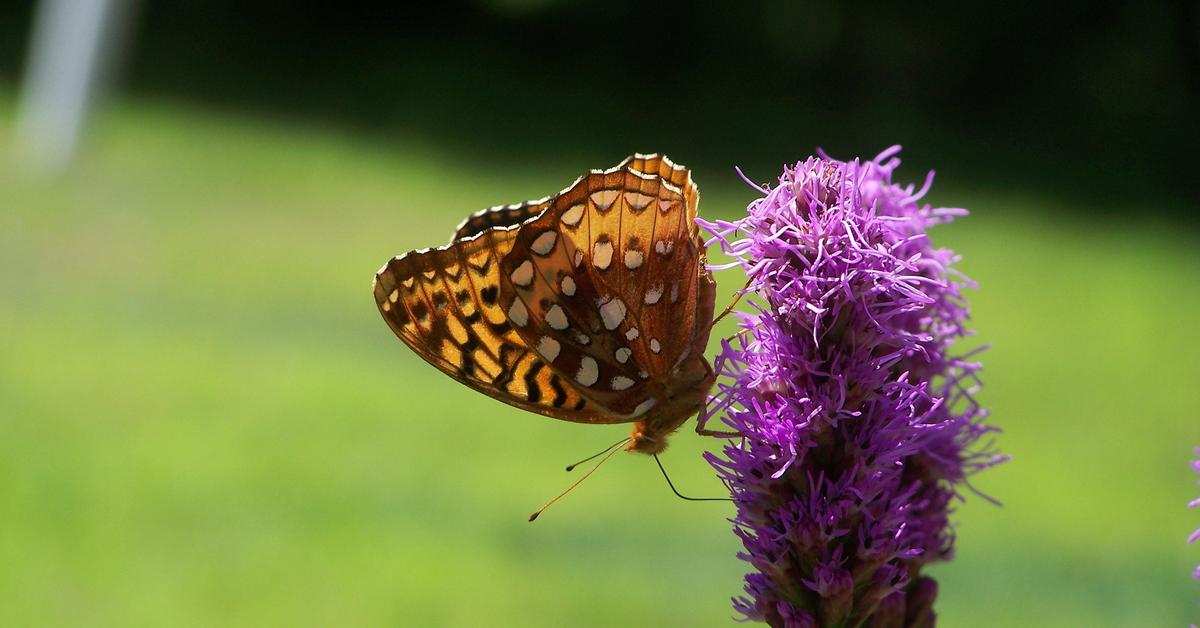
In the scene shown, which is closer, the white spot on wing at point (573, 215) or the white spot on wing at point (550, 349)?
the white spot on wing at point (573, 215)

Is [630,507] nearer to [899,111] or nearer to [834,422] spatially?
[834,422]

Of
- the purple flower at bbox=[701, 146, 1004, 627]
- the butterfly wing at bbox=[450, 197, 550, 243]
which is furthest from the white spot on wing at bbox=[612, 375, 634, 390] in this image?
the purple flower at bbox=[701, 146, 1004, 627]

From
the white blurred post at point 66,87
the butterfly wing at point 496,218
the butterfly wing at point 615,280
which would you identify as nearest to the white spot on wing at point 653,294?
the butterfly wing at point 615,280

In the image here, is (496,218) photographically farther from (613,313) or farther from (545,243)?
(613,313)

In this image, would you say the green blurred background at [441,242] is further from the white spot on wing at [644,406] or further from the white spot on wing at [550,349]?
the white spot on wing at [550,349]

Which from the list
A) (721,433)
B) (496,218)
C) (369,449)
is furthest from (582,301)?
(369,449)

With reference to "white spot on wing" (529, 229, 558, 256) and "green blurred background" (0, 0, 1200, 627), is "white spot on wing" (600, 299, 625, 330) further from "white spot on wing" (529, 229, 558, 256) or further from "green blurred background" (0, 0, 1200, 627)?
"green blurred background" (0, 0, 1200, 627)

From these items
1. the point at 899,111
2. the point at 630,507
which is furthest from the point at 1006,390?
the point at 899,111
